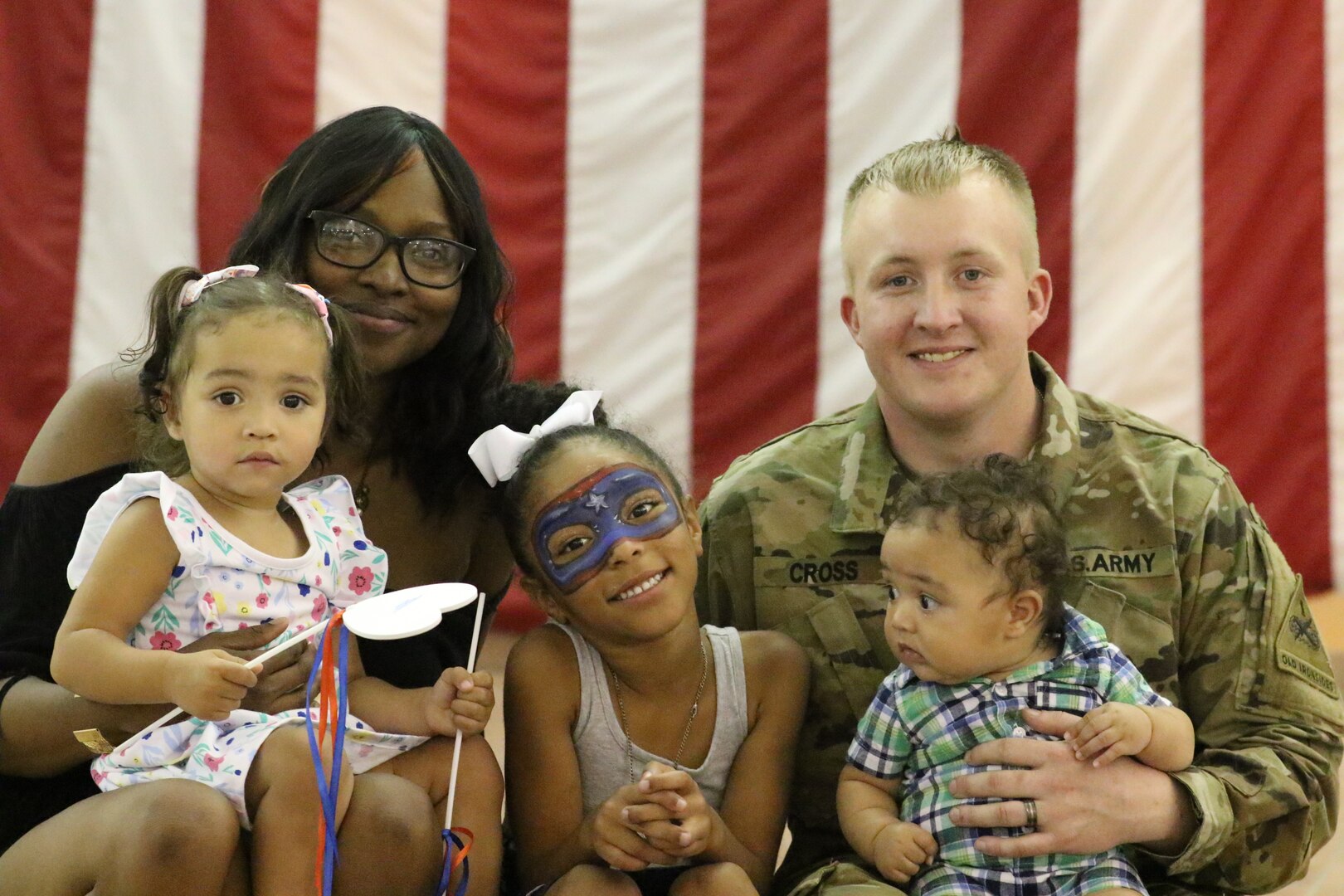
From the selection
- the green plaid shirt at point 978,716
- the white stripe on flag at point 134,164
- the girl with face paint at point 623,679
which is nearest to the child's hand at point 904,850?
the green plaid shirt at point 978,716

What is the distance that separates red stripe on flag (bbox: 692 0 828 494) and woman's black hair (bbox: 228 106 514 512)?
1.87 m

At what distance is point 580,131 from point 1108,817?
9.99 ft

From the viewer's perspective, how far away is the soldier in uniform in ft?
7.95

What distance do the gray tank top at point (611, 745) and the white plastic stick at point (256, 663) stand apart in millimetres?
487

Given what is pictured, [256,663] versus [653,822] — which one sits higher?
[256,663]

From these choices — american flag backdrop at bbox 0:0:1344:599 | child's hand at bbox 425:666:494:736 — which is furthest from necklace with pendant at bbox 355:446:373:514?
american flag backdrop at bbox 0:0:1344:599

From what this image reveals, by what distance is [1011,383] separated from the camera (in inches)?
106

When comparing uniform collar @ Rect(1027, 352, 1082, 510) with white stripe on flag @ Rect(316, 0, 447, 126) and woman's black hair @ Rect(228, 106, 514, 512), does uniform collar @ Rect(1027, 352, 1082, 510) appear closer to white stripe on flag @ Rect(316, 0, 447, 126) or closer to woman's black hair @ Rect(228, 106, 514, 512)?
woman's black hair @ Rect(228, 106, 514, 512)

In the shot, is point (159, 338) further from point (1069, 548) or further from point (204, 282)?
point (1069, 548)

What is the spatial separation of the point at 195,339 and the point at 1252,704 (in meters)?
1.74

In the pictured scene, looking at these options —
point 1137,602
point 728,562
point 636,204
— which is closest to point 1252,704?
point 1137,602

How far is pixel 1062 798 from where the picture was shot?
2.30 meters

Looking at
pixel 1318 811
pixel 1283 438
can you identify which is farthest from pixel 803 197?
pixel 1318 811

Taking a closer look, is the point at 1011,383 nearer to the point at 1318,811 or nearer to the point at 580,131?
the point at 1318,811
